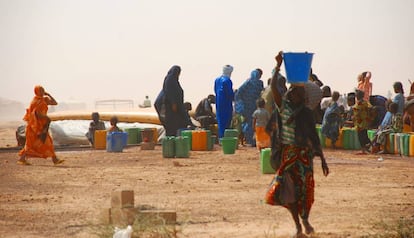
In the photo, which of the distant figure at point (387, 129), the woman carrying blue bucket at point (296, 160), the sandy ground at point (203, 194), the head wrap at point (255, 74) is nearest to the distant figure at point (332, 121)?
the distant figure at point (387, 129)

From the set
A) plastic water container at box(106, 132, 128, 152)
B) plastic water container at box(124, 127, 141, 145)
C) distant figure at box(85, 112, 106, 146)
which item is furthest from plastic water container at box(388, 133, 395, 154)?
plastic water container at box(124, 127, 141, 145)

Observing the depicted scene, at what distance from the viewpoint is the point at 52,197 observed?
13445mm

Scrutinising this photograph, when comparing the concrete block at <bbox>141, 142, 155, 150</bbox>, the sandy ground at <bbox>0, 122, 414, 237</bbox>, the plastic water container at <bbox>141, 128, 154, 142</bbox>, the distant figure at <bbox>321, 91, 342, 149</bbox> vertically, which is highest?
the distant figure at <bbox>321, 91, 342, 149</bbox>

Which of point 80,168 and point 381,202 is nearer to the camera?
point 381,202

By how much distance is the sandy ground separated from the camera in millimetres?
10539

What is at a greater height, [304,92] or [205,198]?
[304,92]

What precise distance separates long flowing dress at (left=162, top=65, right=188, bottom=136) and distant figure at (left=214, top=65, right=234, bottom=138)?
791 millimetres

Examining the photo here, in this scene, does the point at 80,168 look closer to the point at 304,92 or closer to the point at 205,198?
the point at 205,198

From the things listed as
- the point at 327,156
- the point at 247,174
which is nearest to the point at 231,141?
the point at 327,156

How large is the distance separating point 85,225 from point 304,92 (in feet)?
8.82

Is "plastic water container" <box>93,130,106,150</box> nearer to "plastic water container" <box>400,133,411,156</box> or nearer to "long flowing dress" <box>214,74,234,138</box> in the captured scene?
"long flowing dress" <box>214,74,234,138</box>

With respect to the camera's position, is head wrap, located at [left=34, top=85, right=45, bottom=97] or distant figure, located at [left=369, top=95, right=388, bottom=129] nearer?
head wrap, located at [left=34, top=85, right=45, bottom=97]

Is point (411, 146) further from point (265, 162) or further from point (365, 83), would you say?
point (365, 83)

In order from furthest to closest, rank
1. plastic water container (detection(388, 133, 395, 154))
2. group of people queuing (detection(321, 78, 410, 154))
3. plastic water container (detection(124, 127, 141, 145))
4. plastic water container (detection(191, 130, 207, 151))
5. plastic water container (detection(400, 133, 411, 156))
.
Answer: plastic water container (detection(124, 127, 141, 145)) < plastic water container (detection(191, 130, 207, 151)) < group of people queuing (detection(321, 78, 410, 154)) < plastic water container (detection(388, 133, 395, 154)) < plastic water container (detection(400, 133, 411, 156))
